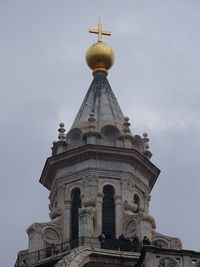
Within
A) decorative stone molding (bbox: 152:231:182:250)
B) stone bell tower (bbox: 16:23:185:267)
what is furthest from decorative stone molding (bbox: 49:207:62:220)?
decorative stone molding (bbox: 152:231:182:250)

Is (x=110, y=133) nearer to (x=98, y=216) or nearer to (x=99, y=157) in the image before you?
(x=99, y=157)

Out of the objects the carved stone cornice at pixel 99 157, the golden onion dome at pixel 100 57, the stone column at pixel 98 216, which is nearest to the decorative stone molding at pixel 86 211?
the stone column at pixel 98 216

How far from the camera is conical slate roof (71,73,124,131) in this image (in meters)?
54.3

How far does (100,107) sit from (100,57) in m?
4.22

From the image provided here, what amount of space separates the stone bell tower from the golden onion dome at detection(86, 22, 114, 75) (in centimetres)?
232

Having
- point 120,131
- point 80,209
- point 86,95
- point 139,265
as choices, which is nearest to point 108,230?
point 80,209

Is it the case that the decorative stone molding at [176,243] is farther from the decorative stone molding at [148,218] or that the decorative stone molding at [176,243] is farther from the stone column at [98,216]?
the stone column at [98,216]

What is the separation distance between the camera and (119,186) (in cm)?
5147

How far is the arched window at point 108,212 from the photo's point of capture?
164 feet

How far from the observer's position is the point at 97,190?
168 ft

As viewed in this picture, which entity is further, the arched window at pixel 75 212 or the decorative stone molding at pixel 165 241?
the arched window at pixel 75 212

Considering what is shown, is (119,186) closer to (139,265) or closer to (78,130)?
(78,130)

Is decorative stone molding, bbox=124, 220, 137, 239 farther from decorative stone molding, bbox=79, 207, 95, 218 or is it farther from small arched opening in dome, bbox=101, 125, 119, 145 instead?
small arched opening in dome, bbox=101, 125, 119, 145

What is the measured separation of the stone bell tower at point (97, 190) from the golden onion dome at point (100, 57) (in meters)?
2.32
